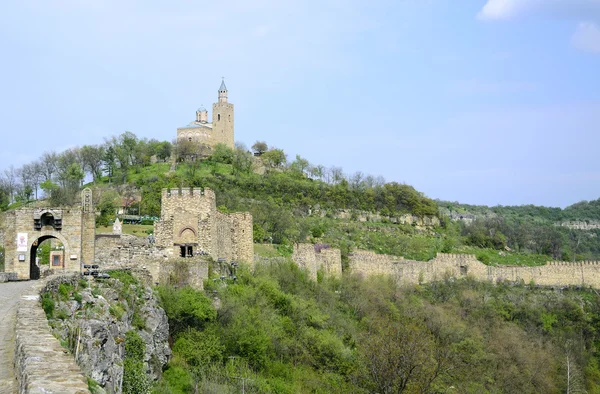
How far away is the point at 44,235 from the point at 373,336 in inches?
534

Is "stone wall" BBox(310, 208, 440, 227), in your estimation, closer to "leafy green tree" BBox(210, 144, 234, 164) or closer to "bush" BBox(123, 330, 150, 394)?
"leafy green tree" BBox(210, 144, 234, 164)

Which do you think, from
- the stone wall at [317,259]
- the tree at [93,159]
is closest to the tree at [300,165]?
the tree at [93,159]

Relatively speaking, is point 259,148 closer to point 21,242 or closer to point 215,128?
point 215,128

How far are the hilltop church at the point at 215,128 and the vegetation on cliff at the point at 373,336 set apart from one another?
4726 centimetres

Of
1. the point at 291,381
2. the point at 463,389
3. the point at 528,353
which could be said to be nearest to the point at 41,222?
the point at 291,381

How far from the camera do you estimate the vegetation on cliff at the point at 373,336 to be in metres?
22.0

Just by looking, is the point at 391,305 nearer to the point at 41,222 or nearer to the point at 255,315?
the point at 255,315

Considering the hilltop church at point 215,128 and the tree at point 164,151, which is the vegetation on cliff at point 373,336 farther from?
the hilltop church at point 215,128

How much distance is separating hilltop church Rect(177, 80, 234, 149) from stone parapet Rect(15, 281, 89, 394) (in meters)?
84.0

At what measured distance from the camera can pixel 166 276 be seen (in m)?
23.2

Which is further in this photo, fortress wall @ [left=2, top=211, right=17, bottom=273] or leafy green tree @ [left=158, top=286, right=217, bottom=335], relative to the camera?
fortress wall @ [left=2, top=211, right=17, bottom=273]

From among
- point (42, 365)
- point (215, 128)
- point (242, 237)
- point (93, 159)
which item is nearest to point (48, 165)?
point (93, 159)

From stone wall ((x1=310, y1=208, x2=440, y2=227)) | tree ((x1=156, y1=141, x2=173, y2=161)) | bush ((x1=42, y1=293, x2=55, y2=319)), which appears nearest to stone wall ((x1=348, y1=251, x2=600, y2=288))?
stone wall ((x1=310, y1=208, x2=440, y2=227))

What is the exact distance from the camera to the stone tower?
3787 inches
